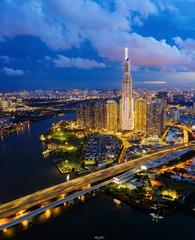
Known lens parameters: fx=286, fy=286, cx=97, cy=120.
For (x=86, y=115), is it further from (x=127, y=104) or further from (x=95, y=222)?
(x=95, y=222)

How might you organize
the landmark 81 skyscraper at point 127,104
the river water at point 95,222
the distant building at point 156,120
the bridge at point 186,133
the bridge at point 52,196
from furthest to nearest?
the landmark 81 skyscraper at point 127,104 < the distant building at point 156,120 < the bridge at point 186,133 < the bridge at point 52,196 < the river water at point 95,222

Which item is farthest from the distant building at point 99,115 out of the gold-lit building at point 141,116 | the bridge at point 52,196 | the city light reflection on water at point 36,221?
the city light reflection on water at point 36,221

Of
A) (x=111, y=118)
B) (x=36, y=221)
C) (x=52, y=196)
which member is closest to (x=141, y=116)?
(x=111, y=118)

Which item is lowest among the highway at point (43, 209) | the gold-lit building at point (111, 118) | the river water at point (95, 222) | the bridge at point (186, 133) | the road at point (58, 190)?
the river water at point (95, 222)

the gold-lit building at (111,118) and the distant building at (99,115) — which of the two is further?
the distant building at (99,115)

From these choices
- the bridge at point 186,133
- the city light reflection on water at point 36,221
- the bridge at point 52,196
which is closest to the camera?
the city light reflection on water at point 36,221

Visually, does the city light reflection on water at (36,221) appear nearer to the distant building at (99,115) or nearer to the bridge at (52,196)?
the bridge at (52,196)

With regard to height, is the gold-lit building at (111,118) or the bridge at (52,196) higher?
the gold-lit building at (111,118)
